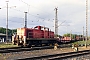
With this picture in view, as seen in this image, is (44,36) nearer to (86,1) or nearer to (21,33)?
(21,33)

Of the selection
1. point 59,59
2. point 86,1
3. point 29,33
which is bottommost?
point 59,59

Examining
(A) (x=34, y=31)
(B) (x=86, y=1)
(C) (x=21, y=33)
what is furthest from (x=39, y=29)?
(B) (x=86, y=1)

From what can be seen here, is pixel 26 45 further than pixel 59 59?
Yes

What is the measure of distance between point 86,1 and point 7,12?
22.1 metres

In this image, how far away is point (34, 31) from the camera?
28.1 metres

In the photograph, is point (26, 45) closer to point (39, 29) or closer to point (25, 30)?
point (25, 30)

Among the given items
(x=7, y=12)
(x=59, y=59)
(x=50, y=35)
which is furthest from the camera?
(x=7, y=12)


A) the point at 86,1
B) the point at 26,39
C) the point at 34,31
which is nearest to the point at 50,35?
the point at 34,31

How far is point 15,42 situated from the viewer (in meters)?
27.5

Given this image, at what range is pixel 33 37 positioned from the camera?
91.2ft

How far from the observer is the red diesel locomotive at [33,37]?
2645 cm

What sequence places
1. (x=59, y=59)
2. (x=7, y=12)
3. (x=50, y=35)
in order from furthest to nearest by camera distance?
1. (x=7, y=12)
2. (x=50, y=35)
3. (x=59, y=59)

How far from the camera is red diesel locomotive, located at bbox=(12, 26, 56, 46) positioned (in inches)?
1041

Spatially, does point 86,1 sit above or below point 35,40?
above
